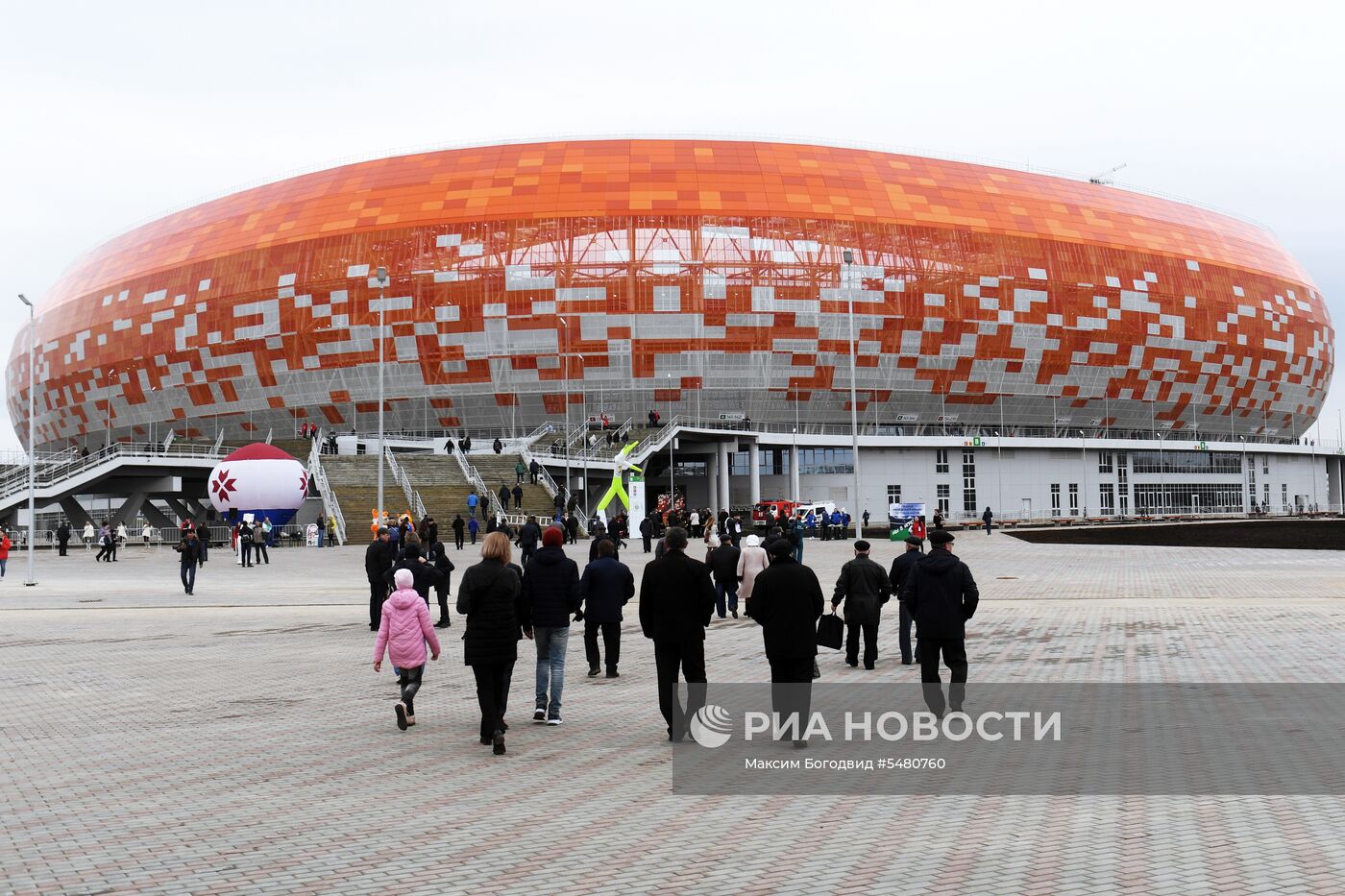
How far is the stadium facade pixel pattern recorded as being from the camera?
7006 cm

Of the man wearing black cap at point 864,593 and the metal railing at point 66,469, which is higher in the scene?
the metal railing at point 66,469

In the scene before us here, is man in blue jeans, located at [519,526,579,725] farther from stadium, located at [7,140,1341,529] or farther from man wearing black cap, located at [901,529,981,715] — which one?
stadium, located at [7,140,1341,529]

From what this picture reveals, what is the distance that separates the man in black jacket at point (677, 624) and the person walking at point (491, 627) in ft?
3.37

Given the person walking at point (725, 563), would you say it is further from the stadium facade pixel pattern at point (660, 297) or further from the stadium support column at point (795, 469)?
the stadium facade pixel pattern at point (660, 297)

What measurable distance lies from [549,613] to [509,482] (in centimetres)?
4397

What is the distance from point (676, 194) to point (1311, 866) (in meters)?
66.7

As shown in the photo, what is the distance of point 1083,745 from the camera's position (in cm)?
930

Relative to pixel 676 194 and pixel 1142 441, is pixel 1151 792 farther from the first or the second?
pixel 1142 441

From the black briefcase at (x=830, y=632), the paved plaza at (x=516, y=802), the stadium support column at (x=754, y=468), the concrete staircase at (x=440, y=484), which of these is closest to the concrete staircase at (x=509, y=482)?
the concrete staircase at (x=440, y=484)

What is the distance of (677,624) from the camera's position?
9.88 m

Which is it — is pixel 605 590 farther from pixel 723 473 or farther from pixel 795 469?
pixel 795 469

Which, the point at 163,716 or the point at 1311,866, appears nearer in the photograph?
the point at 1311,866

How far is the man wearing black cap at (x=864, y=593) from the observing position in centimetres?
1327

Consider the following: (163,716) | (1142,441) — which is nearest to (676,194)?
(1142,441)
